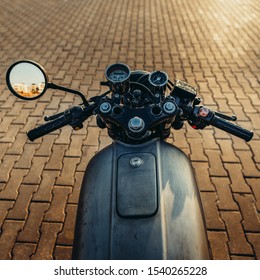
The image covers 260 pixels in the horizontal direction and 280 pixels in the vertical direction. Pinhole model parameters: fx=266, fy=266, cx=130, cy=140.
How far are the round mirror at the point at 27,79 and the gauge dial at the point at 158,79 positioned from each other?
65 cm

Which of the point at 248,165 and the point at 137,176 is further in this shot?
the point at 248,165

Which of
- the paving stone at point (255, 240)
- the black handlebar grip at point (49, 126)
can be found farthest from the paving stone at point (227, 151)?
the black handlebar grip at point (49, 126)

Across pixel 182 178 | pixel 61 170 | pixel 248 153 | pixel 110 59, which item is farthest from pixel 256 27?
pixel 182 178

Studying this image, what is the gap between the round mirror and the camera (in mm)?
1607

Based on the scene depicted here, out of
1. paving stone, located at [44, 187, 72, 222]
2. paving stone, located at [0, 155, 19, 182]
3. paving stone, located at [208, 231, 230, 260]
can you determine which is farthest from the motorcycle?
paving stone, located at [0, 155, 19, 182]

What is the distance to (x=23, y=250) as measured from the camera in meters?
2.58

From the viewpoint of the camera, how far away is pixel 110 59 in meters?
5.73

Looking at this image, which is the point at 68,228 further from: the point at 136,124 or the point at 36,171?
the point at 136,124

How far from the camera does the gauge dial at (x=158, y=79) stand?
1.64 m

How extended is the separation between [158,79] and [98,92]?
313 centimetres

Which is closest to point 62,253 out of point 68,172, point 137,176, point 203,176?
point 68,172

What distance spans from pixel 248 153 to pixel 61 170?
243cm

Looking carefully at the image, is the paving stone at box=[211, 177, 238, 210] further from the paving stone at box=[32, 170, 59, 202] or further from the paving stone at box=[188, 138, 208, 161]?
the paving stone at box=[32, 170, 59, 202]
